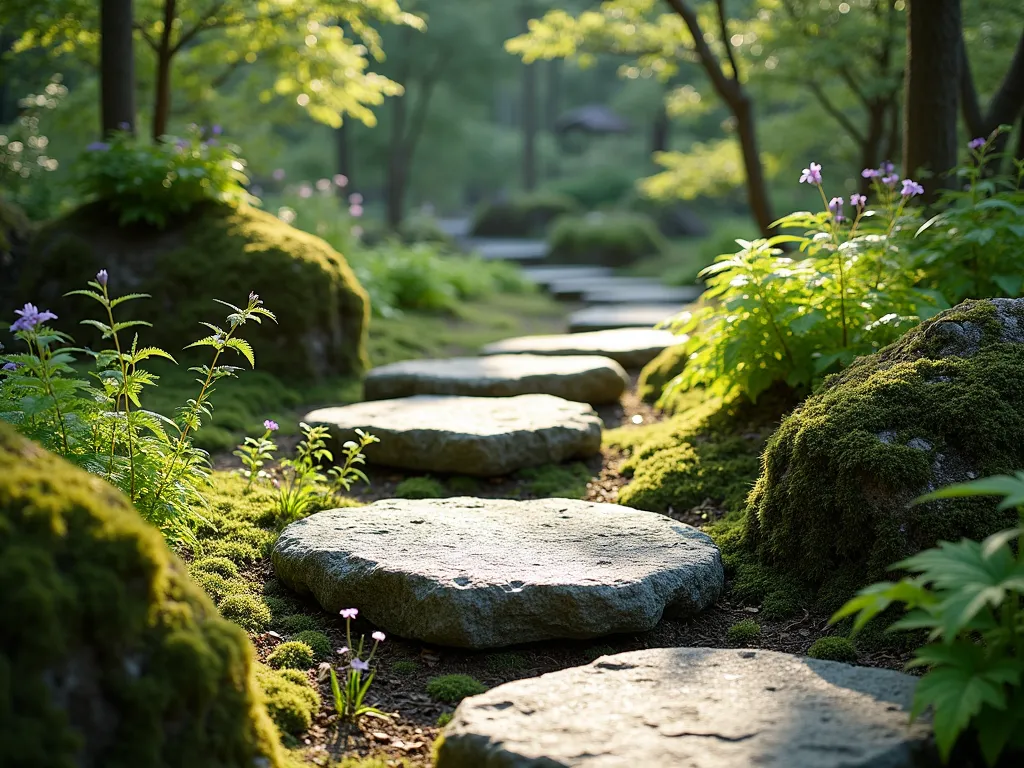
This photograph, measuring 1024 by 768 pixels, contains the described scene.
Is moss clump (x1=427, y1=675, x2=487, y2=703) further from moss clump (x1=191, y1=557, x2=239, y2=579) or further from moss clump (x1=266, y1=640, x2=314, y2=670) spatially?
moss clump (x1=191, y1=557, x2=239, y2=579)

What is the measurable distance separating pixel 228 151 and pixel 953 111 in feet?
17.3

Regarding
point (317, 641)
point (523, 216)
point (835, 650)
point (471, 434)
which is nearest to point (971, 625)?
point (835, 650)

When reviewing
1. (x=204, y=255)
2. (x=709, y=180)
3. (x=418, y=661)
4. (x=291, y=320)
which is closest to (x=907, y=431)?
(x=418, y=661)

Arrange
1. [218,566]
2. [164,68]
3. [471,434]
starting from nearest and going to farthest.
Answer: [218,566]
[471,434]
[164,68]

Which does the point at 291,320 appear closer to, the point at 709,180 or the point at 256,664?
the point at 256,664

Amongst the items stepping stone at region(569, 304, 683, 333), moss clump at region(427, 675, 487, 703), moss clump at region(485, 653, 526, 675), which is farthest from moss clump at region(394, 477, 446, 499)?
stepping stone at region(569, 304, 683, 333)

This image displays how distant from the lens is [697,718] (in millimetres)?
2445

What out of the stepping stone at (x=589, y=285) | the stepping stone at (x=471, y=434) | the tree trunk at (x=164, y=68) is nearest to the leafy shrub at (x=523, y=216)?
the stepping stone at (x=589, y=285)

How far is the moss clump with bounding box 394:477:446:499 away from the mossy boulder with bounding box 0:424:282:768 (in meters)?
2.62

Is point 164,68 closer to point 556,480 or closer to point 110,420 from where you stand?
point 556,480

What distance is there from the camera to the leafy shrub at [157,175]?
7.02 meters

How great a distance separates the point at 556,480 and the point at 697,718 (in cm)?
279

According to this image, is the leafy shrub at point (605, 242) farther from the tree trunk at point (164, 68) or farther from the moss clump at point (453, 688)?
the moss clump at point (453, 688)

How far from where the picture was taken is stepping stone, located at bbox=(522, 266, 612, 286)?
16.5 meters
